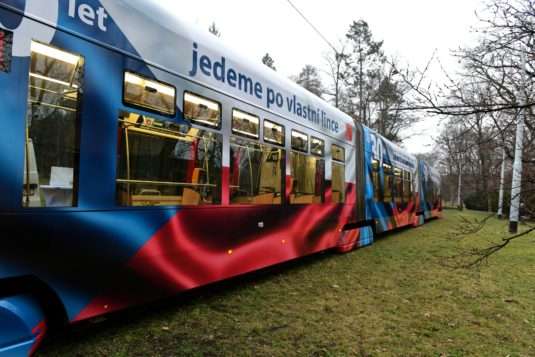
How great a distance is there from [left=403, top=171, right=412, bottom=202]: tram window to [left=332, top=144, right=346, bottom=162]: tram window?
6770mm

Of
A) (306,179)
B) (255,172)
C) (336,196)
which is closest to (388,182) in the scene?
(336,196)

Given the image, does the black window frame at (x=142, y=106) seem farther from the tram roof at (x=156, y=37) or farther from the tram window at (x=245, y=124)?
the tram window at (x=245, y=124)

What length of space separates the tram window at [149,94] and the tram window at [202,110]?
0.21m

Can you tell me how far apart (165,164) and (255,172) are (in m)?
1.70

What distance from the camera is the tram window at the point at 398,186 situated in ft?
44.0

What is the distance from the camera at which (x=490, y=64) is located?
3154 mm

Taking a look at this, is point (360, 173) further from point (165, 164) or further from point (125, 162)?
point (125, 162)

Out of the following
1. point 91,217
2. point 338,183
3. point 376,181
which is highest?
point 376,181

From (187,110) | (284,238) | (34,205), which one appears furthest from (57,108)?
(284,238)

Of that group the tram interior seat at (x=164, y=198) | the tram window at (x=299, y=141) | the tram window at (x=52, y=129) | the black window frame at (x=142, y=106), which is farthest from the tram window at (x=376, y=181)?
the tram window at (x=52, y=129)

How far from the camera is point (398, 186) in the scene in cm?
1372

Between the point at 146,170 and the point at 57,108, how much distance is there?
1024mm

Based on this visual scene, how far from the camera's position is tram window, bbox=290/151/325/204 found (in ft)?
21.7

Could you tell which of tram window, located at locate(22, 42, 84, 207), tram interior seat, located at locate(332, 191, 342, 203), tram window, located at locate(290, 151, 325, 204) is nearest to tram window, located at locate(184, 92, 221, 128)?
tram window, located at locate(22, 42, 84, 207)
